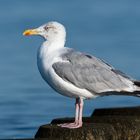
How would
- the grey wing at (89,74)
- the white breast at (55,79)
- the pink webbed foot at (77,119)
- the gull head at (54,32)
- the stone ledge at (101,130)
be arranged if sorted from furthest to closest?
the gull head at (54,32)
the grey wing at (89,74)
the white breast at (55,79)
the pink webbed foot at (77,119)
the stone ledge at (101,130)

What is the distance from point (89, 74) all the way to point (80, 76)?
164 mm

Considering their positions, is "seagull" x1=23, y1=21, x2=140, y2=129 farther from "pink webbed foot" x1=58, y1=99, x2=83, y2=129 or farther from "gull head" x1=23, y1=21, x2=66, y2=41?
"gull head" x1=23, y1=21, x2=66, y2=41

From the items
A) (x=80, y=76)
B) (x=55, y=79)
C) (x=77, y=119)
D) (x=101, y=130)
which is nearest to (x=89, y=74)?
(x=80, y=76)

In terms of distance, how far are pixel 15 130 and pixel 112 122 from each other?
34.5ft

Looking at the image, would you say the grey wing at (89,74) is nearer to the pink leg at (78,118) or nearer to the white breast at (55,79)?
the white breast at (55,79)

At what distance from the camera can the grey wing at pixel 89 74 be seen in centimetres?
1684

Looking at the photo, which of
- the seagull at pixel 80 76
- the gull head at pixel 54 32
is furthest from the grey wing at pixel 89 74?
the gull head at pixel 54 32

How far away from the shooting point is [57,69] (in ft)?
54.7

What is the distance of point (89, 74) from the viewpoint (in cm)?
1702

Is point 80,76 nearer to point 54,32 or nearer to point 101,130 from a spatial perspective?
point 54,32

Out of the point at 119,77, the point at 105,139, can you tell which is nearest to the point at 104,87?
the point at 119,77

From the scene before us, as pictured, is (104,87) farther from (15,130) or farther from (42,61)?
(15,130)

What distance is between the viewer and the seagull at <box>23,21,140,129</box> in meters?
16.7

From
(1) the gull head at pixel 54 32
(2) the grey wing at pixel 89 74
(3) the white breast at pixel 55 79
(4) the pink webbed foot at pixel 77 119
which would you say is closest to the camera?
(4) the pink webbed foot at pixel 77 119
